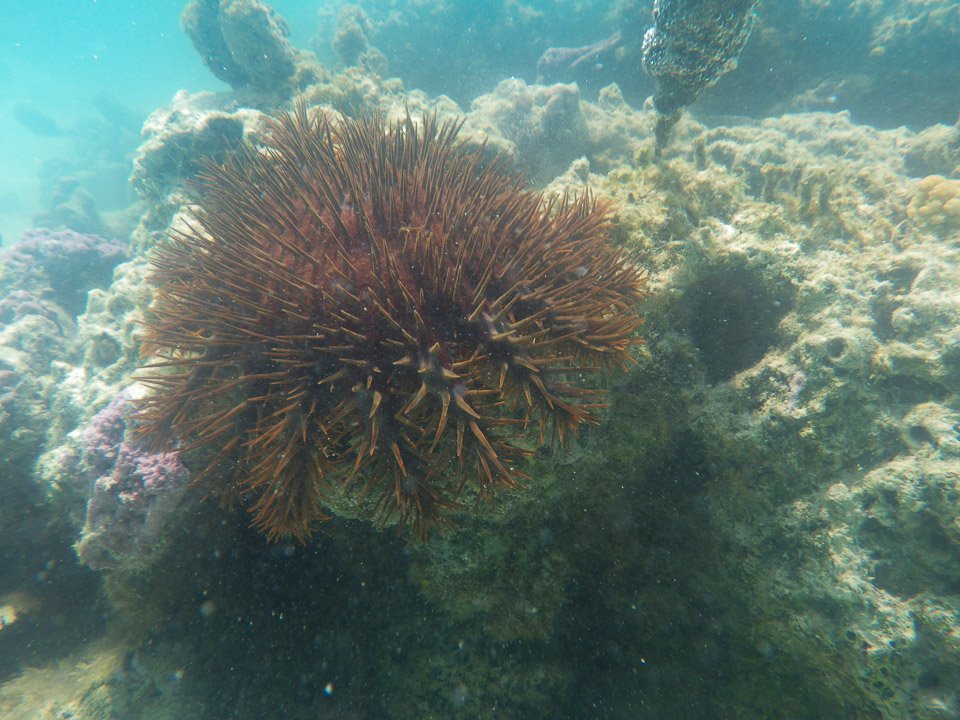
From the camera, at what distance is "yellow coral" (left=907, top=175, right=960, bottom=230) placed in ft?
13.4

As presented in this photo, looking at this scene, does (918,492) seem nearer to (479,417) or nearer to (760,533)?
(760,533)

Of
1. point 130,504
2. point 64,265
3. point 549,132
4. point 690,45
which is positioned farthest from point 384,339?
point 64,265

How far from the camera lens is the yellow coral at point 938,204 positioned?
4.08 meters

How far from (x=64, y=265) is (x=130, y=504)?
41.3 ft

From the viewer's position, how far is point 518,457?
2967 mm

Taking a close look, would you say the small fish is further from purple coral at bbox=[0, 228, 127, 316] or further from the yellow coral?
the yellow coral

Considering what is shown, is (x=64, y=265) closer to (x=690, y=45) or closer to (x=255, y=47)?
(x=255, y=47)

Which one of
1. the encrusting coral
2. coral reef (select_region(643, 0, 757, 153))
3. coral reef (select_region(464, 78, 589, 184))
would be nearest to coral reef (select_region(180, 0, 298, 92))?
coral reef (select_region(464, 78, 589, 184))

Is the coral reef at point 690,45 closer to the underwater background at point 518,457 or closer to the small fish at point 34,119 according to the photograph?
the underwater background at point 518,457

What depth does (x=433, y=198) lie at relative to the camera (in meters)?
2.80

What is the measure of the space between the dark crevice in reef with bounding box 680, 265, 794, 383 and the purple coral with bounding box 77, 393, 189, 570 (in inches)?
170

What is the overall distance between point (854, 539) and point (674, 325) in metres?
1.94

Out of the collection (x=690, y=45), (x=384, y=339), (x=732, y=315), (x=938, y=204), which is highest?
(x=690, y=45)

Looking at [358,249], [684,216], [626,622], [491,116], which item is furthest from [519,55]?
[626,622]
